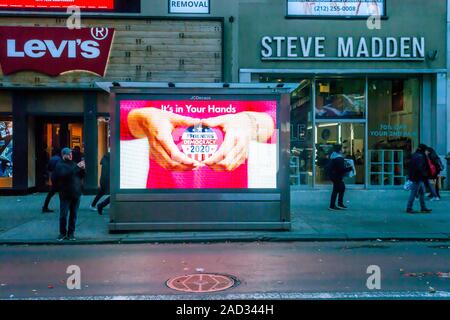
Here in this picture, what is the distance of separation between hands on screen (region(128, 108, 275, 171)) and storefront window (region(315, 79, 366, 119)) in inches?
305

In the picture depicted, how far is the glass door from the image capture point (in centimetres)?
1759

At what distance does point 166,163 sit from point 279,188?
2.28m

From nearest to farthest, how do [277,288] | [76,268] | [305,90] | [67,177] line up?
1. [277,288]
2. [76,268]
3. [67,177]
4. [305,90]

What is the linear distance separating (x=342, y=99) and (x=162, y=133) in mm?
9082

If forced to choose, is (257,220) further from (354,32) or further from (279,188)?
(354,32)

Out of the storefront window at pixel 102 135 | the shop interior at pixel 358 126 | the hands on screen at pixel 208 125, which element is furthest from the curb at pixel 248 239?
the shop interior at pixel 358 126

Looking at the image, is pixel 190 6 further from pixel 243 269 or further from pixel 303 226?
pixel 243 269

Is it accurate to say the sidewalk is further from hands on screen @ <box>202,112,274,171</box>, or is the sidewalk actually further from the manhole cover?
the manhole cover

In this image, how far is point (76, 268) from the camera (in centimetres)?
768

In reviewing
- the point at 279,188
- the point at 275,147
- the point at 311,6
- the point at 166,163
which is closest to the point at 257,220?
the point at 279,188

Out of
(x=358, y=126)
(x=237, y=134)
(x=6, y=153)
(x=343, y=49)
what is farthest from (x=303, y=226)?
(x=6, y=153)

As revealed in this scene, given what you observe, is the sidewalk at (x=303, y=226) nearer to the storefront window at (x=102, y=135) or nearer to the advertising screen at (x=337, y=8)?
the storefront window at (x=102, y=135)

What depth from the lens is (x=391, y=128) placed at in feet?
58.2

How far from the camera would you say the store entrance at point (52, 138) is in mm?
17453
